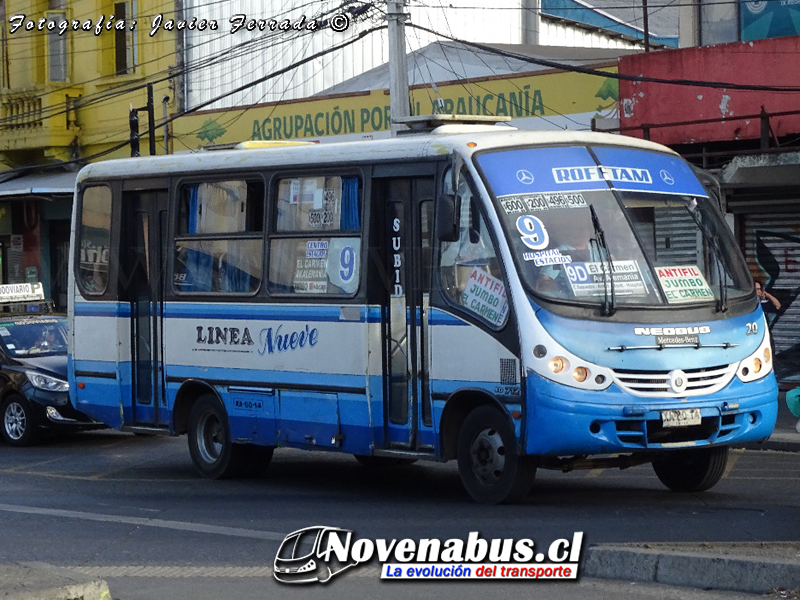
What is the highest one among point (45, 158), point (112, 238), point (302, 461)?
point (45, 158)

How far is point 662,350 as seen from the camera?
961cm

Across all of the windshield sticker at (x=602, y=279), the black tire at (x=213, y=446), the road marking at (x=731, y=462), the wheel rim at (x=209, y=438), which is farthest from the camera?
the wheel rim at (x=209, y=438)

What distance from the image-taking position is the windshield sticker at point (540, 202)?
998cm

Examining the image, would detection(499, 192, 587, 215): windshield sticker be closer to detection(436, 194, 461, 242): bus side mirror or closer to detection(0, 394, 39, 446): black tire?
detection(436, 194, 461, 242): bus side mirror

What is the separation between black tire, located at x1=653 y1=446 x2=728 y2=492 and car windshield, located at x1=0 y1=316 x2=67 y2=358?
9008 millimetres

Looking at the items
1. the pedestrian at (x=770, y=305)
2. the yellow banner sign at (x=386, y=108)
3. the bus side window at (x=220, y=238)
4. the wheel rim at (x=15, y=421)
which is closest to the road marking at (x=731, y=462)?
the bus side window at (x=220, y=238)

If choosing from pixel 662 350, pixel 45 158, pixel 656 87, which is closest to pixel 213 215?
pixel 662 350

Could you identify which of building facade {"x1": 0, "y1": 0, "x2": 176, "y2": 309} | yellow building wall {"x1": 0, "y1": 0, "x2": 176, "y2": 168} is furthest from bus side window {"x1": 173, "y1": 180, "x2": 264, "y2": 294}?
yellow building wall {"x1": 0, "y1": 0, "x2": 176, "y2": 168}

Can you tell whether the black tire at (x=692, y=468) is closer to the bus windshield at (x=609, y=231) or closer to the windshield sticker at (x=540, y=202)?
the bus windshield at (x=609, y=231)

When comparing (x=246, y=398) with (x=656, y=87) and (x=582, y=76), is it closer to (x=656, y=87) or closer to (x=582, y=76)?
(x=656, y=87)

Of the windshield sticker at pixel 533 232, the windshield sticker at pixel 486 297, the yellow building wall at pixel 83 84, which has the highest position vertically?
the yellow building wall at pixel 83 84

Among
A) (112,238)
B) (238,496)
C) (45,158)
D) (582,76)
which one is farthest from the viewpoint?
(45,158)

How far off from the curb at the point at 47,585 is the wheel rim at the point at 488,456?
3.61m

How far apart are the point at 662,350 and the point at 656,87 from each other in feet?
38.2
